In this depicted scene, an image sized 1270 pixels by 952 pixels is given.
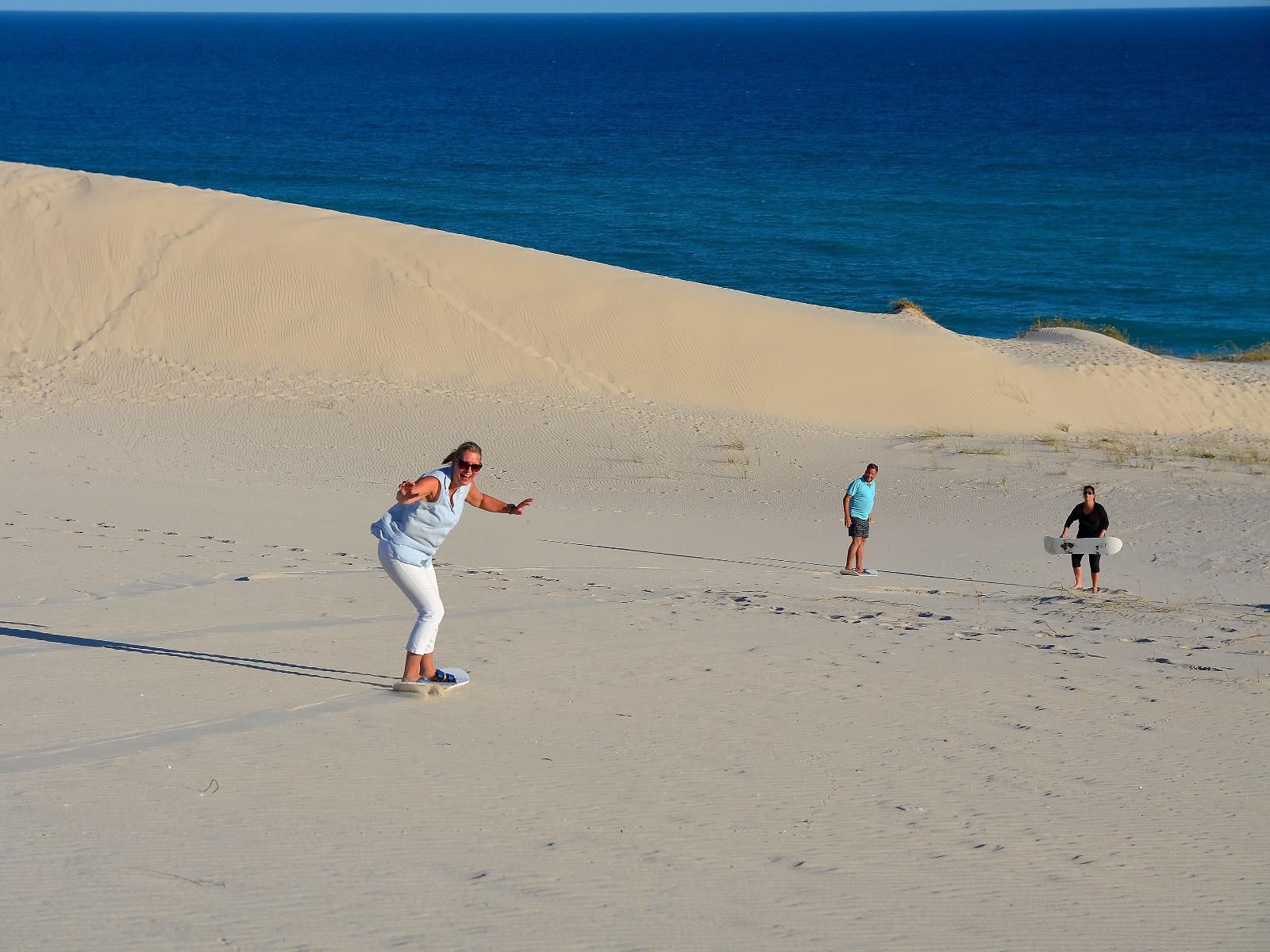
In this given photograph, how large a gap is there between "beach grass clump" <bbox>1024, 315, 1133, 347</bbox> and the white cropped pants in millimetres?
22818

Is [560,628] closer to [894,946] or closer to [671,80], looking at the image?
[894,946]

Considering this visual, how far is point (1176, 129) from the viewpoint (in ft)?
237

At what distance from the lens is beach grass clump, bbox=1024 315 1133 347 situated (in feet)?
90.8

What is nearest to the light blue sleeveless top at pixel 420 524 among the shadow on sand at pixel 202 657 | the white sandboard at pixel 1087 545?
the shadow on sand at pixel 202 657

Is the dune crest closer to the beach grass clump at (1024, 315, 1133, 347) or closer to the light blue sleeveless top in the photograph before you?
the beach grass clump at (1024, 315, 1133, 347)

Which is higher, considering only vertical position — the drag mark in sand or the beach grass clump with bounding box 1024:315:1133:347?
the beach grass clump with bounding box 1024:315:1133:347

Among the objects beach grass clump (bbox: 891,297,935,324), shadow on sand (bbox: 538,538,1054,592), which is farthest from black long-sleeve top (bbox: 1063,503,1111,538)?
beach grass clump (bbox: 891,297,935,324)

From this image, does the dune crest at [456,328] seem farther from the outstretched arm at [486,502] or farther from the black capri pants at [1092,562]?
the outstretched arm at [486,502]

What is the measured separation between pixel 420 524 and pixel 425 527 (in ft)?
0.10

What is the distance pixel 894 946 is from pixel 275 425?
1411 cm

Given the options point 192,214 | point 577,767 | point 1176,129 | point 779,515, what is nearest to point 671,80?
point 1176,129

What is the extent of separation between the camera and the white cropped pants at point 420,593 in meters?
6.45

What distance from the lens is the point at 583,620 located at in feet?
29.2

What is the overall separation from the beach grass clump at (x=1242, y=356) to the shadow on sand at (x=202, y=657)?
76.6ft
